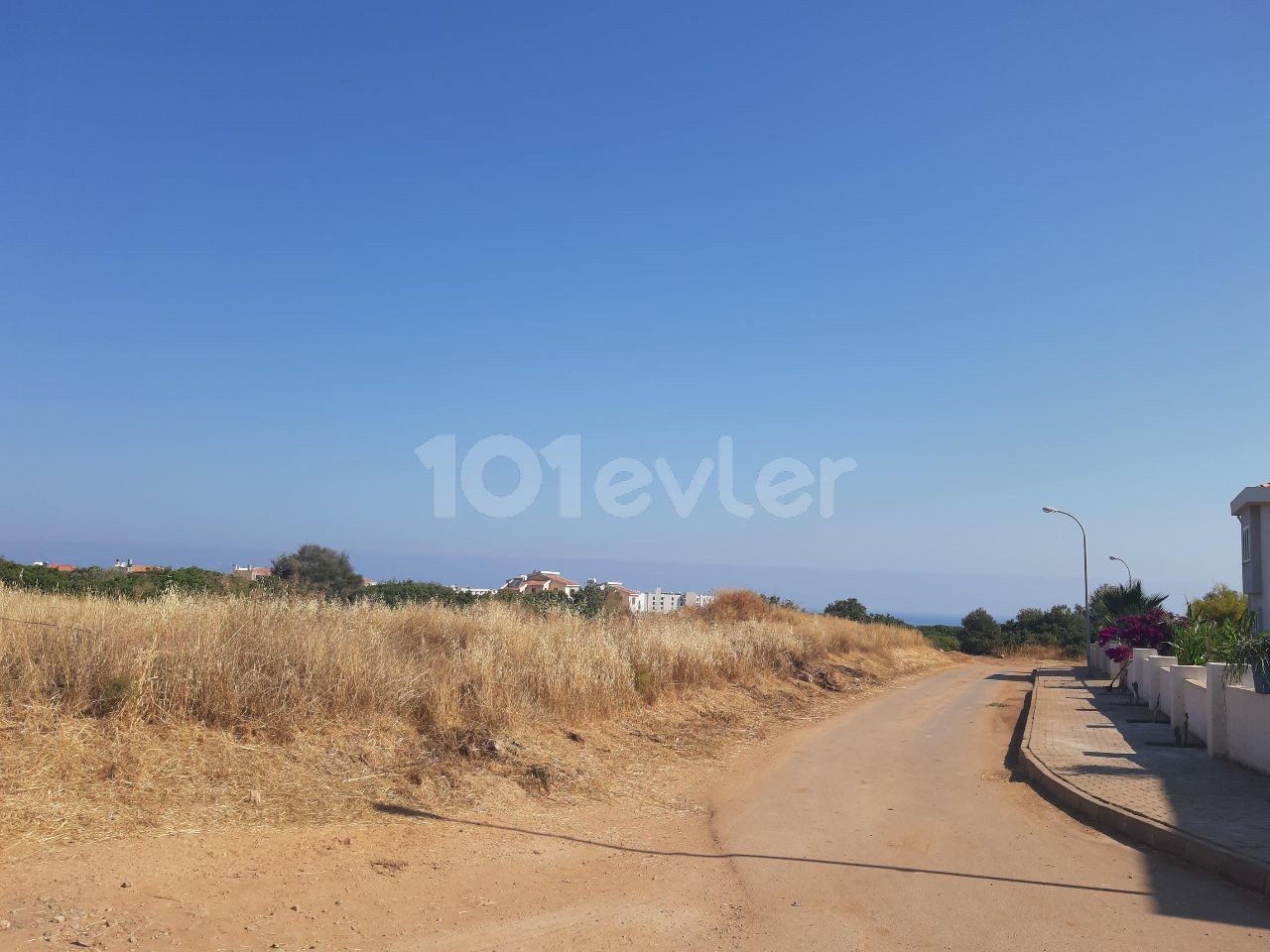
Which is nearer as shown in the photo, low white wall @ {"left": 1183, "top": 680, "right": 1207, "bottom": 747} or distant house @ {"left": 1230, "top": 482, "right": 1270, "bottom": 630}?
low white wall @ {"left": 1183, "top": 680, "right": 1207, "bottom": 747}

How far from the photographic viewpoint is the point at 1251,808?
9602 millimetres

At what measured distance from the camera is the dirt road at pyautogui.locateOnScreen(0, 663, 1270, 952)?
6.07 meters

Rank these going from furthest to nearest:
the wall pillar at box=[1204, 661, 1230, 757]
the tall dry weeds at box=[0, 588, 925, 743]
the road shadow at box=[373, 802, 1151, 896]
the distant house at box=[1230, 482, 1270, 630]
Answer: the distant house at box=[1230, 482, 1270, 630], the wall pillar at box=[1204, 661, 1230, 757], the tall dry weeds at box=[0, 588, 925, 743], the road shadow at box=[373, 802, 1151, 896]

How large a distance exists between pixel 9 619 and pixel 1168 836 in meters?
12.0

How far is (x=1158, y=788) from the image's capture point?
10820mm

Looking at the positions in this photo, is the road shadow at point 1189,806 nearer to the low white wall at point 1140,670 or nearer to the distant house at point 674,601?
the low white wall at point 1140,670

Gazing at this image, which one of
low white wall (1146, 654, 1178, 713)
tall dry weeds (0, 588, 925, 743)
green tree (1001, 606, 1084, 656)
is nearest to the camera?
tall dry weeds (0, 588, 925, 743)

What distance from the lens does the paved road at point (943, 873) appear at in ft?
20.6

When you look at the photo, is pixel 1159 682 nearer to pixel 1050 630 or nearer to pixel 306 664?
pixel 306 664

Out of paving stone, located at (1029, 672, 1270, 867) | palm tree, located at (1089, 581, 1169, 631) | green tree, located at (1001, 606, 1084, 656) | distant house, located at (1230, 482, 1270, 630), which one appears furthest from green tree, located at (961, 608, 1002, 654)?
paving stone, located at (1029, 672, 1270, 867)

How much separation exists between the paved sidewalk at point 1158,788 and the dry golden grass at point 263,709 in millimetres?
5666

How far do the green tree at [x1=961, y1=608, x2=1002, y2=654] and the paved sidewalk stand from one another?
151 ft

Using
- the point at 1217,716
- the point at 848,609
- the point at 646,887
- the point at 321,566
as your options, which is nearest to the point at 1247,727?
the point at 1217,716

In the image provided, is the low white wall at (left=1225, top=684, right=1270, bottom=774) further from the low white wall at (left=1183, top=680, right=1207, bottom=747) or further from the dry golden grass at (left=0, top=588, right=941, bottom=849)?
the dry golden grass at (left=0, top=588, right=941, bottom=849)
